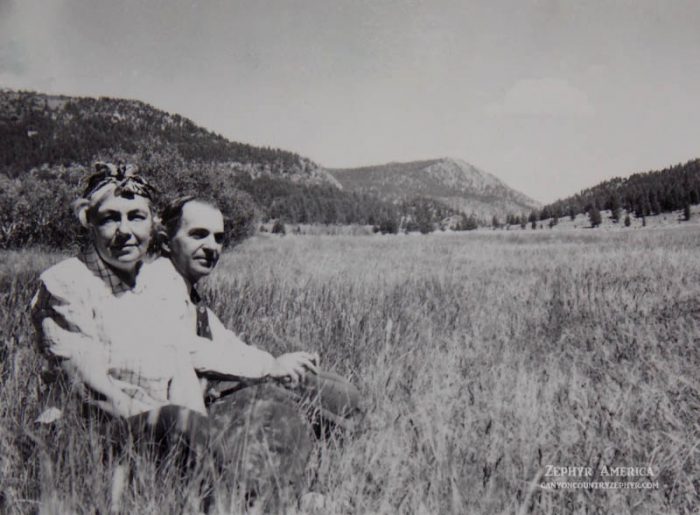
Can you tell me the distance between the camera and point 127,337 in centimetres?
180

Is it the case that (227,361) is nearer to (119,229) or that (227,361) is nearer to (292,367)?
(292,367)

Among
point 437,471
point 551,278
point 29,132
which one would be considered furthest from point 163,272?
point 29,132

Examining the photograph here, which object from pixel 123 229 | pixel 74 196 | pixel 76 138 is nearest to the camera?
pixel 123 229

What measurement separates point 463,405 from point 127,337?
68.6 inches

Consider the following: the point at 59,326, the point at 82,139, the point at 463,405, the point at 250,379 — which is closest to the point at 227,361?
the point at 250,379

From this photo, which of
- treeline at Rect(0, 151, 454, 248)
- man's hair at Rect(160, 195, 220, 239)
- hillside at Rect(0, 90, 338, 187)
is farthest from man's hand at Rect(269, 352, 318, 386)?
hillside at Rect(0, 90, 338, 187)

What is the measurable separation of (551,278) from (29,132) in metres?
209

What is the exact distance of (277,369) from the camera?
6.91ft

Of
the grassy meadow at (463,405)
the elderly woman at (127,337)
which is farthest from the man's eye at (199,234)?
the grassy meadow at (463,405)

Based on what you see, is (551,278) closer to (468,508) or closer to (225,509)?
(468,508)

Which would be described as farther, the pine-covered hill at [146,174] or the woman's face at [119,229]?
the pine-covered hill at [146,174]

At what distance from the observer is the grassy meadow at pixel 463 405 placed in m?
1.55

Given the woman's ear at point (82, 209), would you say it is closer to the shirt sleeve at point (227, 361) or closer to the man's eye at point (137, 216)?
the man's eye at point (137, 216)

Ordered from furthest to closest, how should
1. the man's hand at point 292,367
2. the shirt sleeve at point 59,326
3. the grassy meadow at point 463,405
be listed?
1. the man's hand at point 292,367
2. the shirt sleeve at point 59,326
3. the grassy meadow at point 463,405
